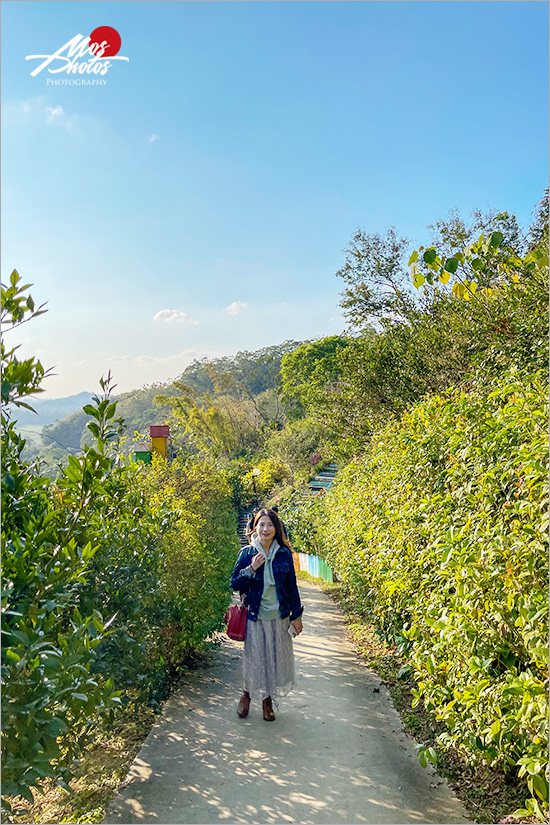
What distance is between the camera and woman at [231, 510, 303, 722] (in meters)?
4.01

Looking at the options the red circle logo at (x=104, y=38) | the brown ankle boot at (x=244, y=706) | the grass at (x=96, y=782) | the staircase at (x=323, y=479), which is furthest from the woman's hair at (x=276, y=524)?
the staircase at (x=323, y=479)

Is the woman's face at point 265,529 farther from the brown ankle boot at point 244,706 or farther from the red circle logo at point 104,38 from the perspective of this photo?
the red circle logo at point 104,38

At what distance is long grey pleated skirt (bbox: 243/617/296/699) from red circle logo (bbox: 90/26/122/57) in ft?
11.0

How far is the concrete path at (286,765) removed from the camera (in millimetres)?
2861

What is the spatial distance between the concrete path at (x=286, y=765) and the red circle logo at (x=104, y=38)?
11.5 feet

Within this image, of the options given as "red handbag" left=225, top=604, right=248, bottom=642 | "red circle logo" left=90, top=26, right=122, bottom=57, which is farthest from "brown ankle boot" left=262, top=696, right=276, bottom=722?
"red circle logo" left=90, top=26, right=122, bottom=57

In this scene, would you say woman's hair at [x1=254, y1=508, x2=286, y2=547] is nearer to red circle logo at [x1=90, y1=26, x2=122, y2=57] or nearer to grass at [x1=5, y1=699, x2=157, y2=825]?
grass at [x1=5, y1=699, x2=157, y2=825]

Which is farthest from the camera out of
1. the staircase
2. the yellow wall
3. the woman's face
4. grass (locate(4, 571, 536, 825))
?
the staircase

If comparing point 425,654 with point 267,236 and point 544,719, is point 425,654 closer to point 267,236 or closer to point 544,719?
point 544,719

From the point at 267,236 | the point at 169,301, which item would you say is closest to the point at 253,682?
the point at 169,301

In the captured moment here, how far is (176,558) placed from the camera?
4.74 meters

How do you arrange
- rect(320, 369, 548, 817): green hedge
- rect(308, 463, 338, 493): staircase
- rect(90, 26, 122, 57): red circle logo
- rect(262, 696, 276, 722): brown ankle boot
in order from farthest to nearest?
rect(308, 463, 338, 493): staircase < rect(262, 696, 276, 722): brown ankle boot < rect(90, 26, 122, 57): red circle logo < rect(320, 369, 548, 817): green hedge

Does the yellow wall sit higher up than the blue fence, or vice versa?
the yellow wall

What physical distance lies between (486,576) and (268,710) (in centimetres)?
217
